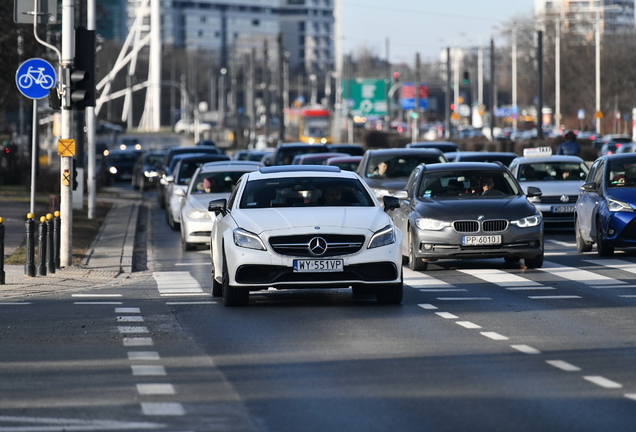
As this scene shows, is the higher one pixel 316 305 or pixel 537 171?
pixel 537 171

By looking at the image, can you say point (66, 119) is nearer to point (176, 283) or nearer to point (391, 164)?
point (176, 283)

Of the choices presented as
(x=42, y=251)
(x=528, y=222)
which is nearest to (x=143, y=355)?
(x=42, y=251)

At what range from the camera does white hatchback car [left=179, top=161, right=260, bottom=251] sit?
2288 centimetres

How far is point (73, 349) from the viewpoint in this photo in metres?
10.7

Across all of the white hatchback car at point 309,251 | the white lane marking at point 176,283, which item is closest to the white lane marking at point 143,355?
the white hatchback car at point 309,251

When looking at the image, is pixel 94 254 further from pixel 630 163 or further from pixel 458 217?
pixel 630 163

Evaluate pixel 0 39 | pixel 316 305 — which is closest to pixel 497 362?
pixel 316 305

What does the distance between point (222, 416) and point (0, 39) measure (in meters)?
28.8

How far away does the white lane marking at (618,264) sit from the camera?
1788 centimetres

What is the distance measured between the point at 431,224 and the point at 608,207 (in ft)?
10.9

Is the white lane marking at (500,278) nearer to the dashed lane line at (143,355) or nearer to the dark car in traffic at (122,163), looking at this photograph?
the dashed lane line at (143,355)

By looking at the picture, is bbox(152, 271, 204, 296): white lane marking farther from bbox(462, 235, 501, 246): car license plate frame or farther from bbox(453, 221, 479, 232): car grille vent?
bbox(462, 235, 501, 246): car license plate frame

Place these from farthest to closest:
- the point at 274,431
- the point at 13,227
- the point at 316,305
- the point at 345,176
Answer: the point at 13,227
the point at 345,176
the point at 316,305
the point at 274,431

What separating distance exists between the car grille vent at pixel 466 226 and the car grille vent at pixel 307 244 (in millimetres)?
4391
